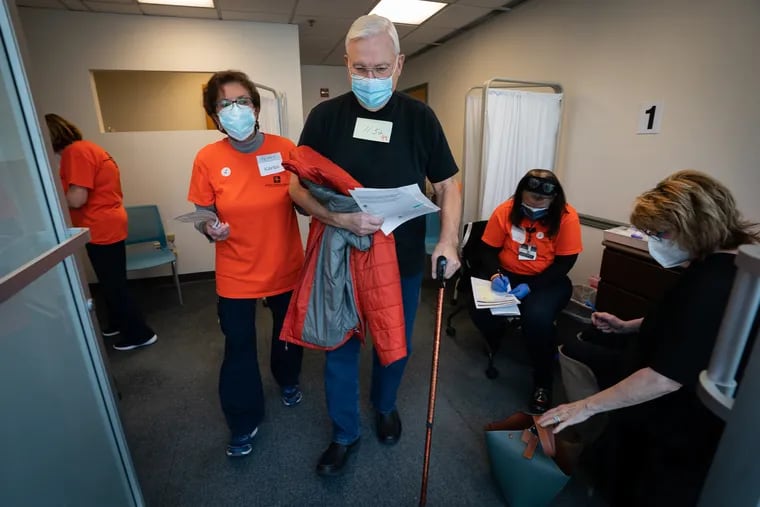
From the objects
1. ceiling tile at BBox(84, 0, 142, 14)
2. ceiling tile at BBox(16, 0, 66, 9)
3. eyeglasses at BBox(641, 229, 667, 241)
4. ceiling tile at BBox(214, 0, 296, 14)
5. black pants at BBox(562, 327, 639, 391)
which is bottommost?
black pants at BBox(562, 327, 639, 391)

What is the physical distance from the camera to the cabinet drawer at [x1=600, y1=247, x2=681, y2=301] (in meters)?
2.10

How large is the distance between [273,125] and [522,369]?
2.83 m

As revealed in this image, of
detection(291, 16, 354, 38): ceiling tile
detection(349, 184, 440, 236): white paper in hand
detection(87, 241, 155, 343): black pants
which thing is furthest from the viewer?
detection(291, 16, 354, 38): ceiling tile

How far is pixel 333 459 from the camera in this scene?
1.60 m

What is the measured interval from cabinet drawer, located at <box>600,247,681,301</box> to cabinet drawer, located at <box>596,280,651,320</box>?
3cm

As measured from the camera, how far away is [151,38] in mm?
3355

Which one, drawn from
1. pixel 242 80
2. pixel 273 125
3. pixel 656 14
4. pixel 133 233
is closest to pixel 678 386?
pixel 242 80

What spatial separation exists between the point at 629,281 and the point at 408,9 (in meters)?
2.90

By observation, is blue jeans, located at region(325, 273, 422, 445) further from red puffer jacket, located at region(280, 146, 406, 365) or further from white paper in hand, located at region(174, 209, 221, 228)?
white paper in hand, located at region(174, 209, 221, 228)

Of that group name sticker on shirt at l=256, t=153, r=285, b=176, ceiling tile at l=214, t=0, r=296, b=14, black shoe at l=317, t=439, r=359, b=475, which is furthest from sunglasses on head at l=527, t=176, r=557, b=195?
ceiling tile at l=214, t=0, r=296, b=14

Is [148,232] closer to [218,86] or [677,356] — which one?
[218,86]

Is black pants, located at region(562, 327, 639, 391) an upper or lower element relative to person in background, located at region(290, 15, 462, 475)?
lower

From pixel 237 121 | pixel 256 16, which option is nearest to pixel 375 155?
pixel 237 121

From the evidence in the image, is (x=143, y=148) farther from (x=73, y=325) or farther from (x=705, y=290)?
(x=705, y=290)
